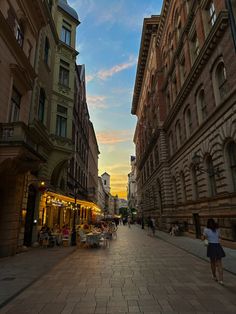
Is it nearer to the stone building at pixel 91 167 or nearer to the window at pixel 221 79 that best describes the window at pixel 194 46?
the window at pixel 221 79

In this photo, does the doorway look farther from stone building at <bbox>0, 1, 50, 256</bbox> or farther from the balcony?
the balcony

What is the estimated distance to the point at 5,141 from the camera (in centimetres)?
1160

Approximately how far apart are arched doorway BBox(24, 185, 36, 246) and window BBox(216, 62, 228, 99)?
566 inches

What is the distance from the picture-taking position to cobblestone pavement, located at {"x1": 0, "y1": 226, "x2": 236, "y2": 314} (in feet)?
18.9

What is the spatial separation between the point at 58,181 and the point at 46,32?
1281cm

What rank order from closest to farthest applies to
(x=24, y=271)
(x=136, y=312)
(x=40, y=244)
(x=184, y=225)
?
1. (x=136, y=312)
2. (x=24, y=271)
3. (x=40, y=244)
4. (x=184, y=225)

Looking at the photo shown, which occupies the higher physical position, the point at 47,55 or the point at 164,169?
the point at 47,55

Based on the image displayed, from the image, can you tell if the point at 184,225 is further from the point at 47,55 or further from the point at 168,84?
the point at 47,55

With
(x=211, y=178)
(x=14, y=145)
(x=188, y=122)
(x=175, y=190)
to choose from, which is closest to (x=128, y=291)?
(x=14, y=145)

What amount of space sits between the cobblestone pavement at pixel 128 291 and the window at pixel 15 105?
29.6 ft

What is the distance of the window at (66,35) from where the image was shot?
25.8 meters

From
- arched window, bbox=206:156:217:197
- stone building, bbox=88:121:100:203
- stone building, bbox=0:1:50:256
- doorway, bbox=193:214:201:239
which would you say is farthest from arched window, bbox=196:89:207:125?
stone building, bbox=88:121:100:203

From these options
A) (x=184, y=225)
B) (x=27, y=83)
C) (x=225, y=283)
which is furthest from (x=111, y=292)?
(x=184, y=225)

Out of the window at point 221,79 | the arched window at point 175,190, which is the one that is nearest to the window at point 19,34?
the window at point 221,79
